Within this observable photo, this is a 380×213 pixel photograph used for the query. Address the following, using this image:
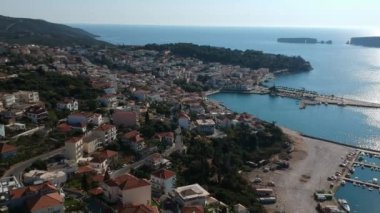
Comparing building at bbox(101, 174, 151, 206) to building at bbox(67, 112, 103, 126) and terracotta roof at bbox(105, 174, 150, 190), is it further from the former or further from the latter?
building at bbox(67, 112, 103, 126)

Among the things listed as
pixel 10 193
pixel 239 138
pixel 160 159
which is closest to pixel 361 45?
pixel 239 138

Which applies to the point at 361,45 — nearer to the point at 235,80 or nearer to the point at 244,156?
the point at 235,80

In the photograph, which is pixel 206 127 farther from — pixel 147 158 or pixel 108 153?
pixel 108 153

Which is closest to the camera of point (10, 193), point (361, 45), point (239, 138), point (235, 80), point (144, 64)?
point (10, 193)

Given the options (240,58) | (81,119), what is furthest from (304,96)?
(81,119)

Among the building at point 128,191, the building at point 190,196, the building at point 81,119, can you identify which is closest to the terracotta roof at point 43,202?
the building at point 128,191

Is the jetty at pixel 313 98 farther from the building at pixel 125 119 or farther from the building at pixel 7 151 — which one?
the building at pixel 7 151
